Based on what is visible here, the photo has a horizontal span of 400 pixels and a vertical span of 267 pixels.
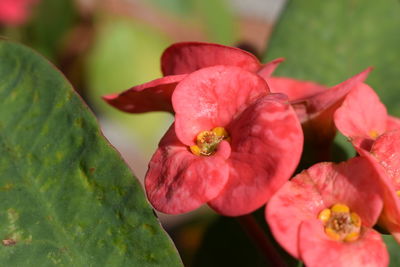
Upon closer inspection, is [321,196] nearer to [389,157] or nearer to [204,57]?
[389,157]

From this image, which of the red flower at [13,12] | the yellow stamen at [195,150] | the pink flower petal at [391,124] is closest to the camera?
the yellow stamen at [195,150]

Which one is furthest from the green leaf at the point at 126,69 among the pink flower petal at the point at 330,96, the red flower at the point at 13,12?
the pink flower petal at the point at 330,96

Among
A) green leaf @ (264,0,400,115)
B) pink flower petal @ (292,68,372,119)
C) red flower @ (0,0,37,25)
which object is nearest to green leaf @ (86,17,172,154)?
red flower @ (0,0,37,25)

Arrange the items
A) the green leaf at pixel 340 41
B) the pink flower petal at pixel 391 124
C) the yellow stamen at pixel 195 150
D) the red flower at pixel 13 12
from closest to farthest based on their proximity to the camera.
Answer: the yellow stamen at pixel 195 150 < the pink flower petal at pixel 391 124 < the green leaf at pixel 340 41 < the red flower at pixel 13 12

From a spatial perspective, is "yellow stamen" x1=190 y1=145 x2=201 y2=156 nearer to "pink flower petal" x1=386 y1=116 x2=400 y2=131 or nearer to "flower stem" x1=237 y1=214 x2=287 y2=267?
"flower stem" x1=237 y1=214 x2=287 y2=267

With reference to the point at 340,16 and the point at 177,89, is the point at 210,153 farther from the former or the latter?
the point at 340,16

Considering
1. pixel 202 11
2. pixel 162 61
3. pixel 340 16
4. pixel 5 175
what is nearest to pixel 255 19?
pixel 202 11

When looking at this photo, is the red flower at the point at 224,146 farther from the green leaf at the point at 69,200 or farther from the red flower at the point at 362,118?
the red flower at the point at 362,118
